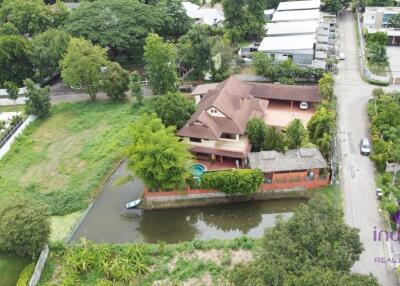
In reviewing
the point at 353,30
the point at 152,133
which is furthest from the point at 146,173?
the point at 353,30

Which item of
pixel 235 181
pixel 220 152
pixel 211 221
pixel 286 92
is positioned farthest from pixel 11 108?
pixel 286 92

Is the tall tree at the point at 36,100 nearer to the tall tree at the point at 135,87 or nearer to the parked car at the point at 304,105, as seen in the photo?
the tall tree at the point at 135,87

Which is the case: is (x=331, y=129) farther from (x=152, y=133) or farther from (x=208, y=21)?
(x=208, y=21)

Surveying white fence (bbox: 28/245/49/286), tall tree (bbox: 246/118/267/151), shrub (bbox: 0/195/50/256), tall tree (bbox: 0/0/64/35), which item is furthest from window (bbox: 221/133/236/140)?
tall tree (bbox: 0/0/64/35)

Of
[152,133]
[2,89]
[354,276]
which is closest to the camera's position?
[354,276]

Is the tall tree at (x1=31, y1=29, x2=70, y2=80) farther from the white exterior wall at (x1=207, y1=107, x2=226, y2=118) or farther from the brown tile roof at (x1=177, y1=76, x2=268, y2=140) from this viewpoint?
the white exterior wall at (x1=207, y1=107, x2=226, y2=118)
